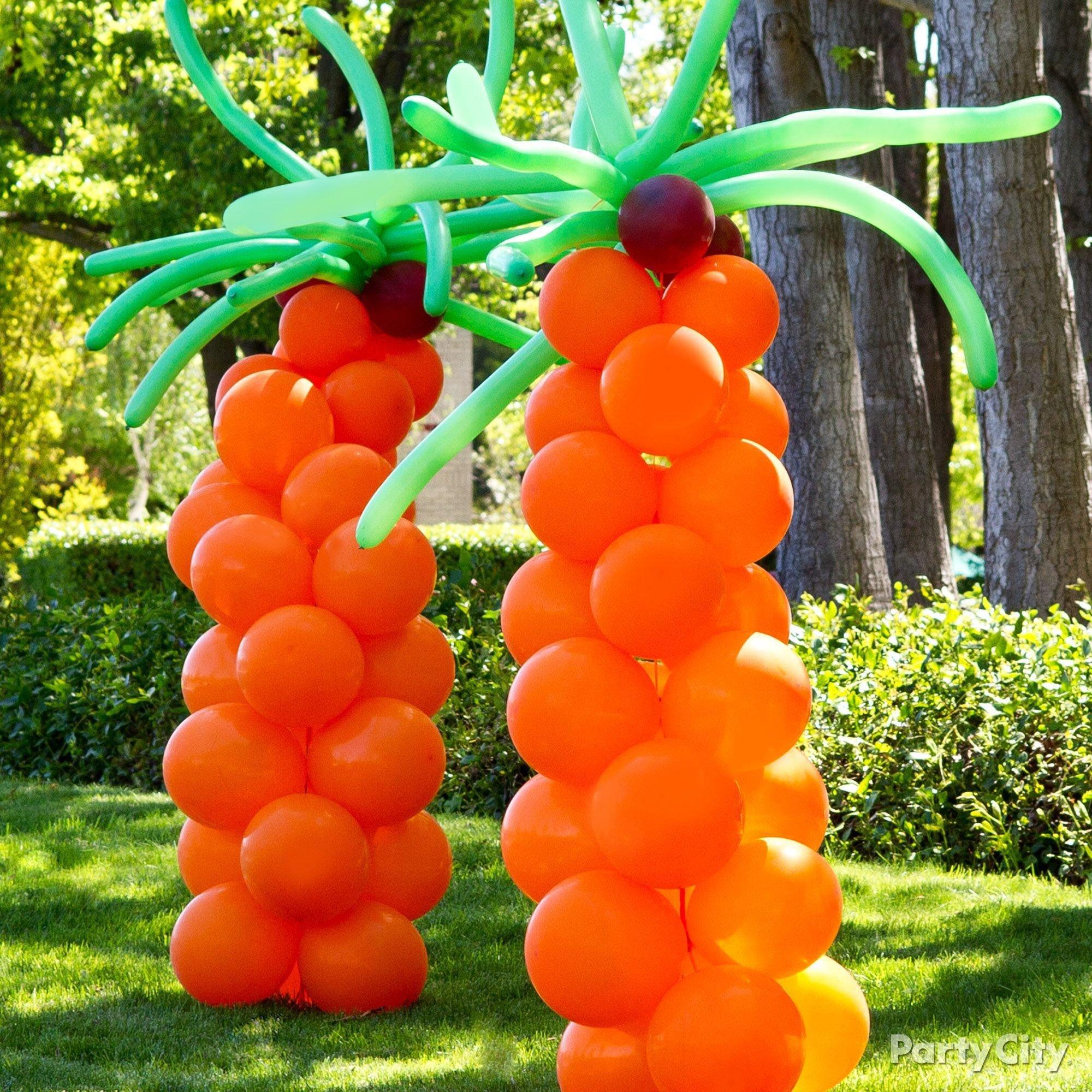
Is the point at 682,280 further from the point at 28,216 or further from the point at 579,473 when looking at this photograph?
the point at 28,216

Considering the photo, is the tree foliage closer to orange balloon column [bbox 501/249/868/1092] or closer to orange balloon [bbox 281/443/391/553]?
orange balloon [bbox 281/443/391/553]

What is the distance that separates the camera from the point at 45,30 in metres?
12.3

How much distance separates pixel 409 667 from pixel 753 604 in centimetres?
126

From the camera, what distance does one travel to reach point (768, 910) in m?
2.45

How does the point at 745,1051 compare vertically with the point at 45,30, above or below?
below

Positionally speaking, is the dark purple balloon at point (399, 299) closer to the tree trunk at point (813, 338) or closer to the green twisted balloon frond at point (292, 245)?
the green twisted balloon frond at point (292, 245)

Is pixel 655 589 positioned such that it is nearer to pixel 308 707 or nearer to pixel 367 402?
pixel 308 707

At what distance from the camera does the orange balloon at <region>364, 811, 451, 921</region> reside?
143 inches

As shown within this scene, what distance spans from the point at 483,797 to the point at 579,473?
3.88m

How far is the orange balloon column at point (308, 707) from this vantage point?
339 cm

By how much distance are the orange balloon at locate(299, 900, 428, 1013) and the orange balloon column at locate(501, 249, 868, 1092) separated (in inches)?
39.2

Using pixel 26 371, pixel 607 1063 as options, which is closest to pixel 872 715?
pixel 607 1063

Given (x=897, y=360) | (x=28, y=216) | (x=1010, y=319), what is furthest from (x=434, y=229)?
(x=28, y=216)

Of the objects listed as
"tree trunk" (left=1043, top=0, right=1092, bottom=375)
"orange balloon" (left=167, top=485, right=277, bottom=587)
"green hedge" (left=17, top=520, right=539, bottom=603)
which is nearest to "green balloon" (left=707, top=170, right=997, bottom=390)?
"orange balloon" (left=167, top=485, right=277, bottom=587)
